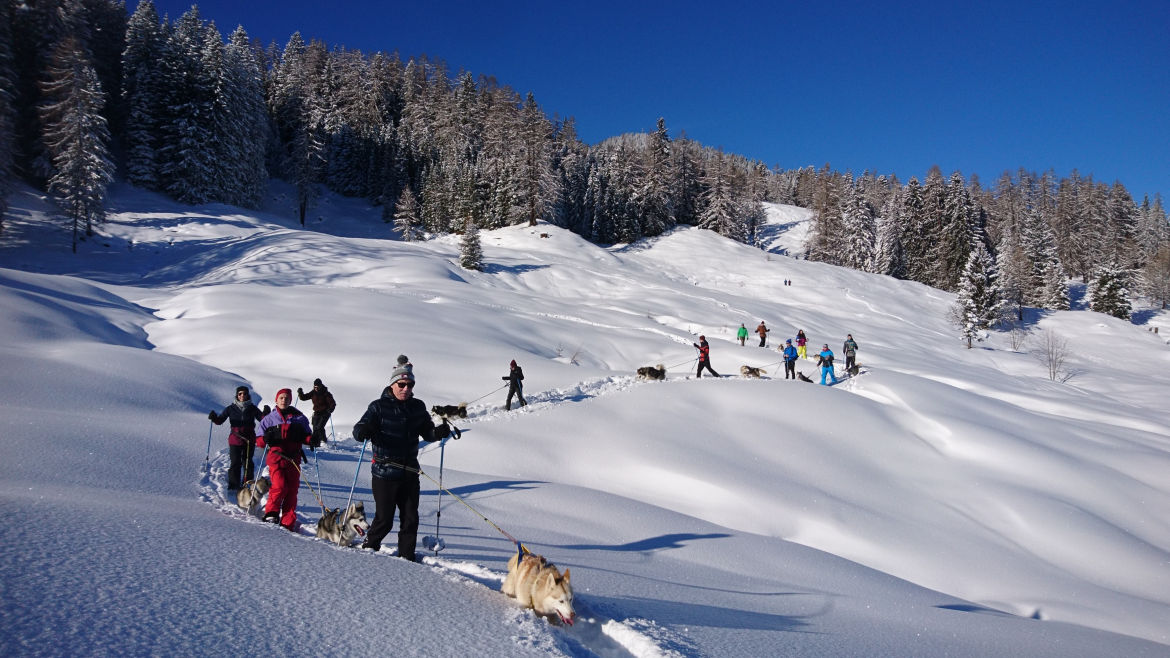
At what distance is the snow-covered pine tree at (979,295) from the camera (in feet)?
149

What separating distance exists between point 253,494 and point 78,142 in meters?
39.8

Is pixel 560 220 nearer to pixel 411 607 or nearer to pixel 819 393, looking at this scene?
pixel 819 393

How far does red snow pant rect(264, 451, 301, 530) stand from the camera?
5715mm

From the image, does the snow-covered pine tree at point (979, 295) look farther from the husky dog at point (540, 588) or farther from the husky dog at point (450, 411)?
the husky dog at point (540, 588)

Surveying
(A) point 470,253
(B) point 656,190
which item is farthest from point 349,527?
(B) point 656,190

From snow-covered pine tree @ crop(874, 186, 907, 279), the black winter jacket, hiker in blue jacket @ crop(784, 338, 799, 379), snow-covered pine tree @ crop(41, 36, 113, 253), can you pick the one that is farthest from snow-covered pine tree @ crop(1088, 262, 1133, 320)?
snow-covered pine tree @ crop(41, 36, 113, 253)

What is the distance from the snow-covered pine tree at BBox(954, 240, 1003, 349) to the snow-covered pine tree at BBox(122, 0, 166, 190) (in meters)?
66.3

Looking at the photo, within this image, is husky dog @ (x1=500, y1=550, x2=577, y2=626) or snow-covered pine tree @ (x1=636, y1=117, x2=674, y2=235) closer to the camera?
husky dog @ (x1=500, y1=550, x2=577, y2=626)

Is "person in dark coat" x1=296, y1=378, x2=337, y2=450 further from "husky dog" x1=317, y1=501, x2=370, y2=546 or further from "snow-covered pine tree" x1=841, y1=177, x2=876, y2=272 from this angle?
"snow-covered pine tree" x1=841, y1=177, x2=876, y2=272

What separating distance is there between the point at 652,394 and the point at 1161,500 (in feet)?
37.7

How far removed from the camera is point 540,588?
378 cm

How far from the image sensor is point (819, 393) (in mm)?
15742

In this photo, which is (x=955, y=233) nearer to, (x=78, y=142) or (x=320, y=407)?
(x=320, y=407)

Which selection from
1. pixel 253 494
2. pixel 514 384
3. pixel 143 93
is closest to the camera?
pixel 253 494
